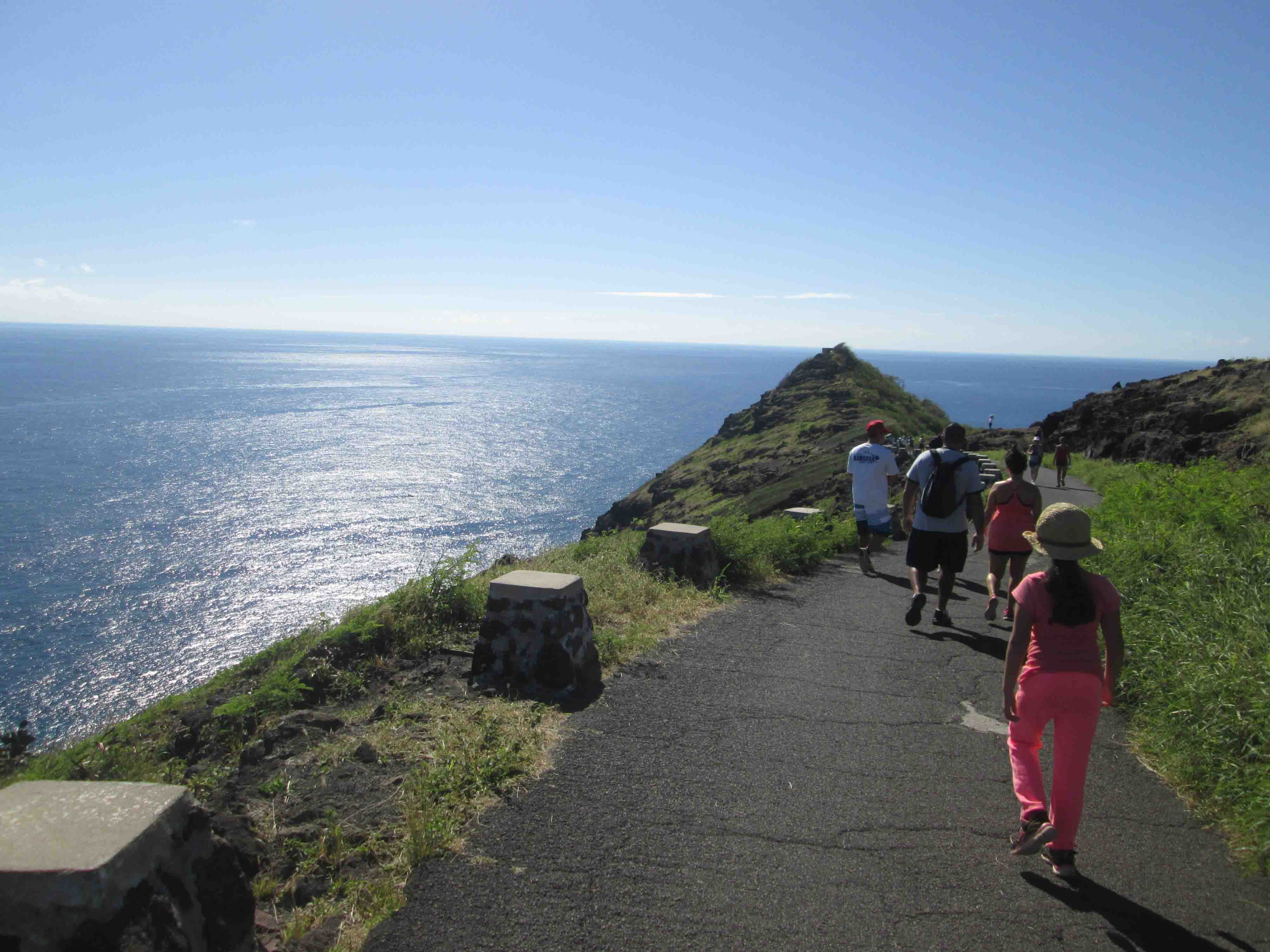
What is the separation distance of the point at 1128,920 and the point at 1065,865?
0.96 feet

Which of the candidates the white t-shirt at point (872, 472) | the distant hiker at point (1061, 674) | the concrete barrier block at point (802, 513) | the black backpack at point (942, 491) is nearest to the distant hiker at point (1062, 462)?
the concrete barrier block at point (802, 513)

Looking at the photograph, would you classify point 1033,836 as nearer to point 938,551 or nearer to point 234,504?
point 938,551

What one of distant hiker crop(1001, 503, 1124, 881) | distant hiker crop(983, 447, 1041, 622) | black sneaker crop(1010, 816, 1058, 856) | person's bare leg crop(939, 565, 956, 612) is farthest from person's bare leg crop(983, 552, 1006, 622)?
black sneaker crop(1010, 816, 1058, 856)

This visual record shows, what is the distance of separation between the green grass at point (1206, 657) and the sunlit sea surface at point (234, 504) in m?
5.52

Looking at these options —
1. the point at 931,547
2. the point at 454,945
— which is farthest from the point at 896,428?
the point at 454,945

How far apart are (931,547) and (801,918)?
4.59 metres

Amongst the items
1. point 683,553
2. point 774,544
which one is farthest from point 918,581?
point 774,544

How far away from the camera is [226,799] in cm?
396

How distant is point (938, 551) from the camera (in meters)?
7.07

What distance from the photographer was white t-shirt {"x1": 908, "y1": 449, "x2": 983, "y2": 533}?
686cm

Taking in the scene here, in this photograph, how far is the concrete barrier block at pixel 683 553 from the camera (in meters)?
8.42

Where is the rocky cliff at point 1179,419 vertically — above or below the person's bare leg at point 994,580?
above

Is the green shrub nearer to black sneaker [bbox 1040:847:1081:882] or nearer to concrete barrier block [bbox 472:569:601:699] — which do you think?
concrete barrier block [bbox 472:569:601:699]

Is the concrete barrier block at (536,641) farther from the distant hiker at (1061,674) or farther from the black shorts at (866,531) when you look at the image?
the black shorts at (866,531)
